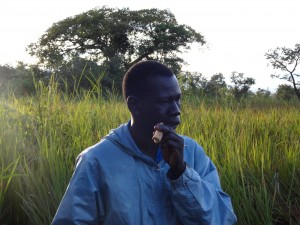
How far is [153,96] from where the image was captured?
2.01 m

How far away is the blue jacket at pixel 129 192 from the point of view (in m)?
1.88

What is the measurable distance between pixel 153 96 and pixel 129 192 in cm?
41

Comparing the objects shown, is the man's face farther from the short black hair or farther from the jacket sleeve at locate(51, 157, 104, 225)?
the jacket sleeve at locate(51, 157, 104, 225)

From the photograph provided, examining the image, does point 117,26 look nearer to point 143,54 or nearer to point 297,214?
point 143,54

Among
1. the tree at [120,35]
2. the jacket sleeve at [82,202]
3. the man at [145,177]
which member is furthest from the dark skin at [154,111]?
the tree at [120,35]

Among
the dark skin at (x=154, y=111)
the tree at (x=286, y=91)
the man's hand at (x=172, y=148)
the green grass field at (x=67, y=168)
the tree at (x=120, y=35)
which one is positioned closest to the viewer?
the man's hand at (x=172, y=148)

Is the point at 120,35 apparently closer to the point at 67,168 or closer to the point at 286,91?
the point at 286,91

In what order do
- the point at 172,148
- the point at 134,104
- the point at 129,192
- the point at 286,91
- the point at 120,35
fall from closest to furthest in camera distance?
the point at 172,148
the point at 129,192
the point at 134,104
the point at 286,91
the point at 120,35

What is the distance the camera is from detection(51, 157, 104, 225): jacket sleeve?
1883 mm

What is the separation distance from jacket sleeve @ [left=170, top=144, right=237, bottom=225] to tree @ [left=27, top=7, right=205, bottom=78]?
20.9 meters

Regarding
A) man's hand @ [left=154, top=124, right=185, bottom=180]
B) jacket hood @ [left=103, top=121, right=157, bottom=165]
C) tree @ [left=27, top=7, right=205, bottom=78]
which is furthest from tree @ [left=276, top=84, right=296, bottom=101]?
man's hand @ [left=154, top=124, right=185, bottom=180]

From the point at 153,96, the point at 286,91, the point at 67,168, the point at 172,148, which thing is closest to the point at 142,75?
the point at 153,96

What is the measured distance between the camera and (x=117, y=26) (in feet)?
77.1

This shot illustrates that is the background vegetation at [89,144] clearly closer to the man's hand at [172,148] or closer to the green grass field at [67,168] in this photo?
the green grass field at [67,168]
